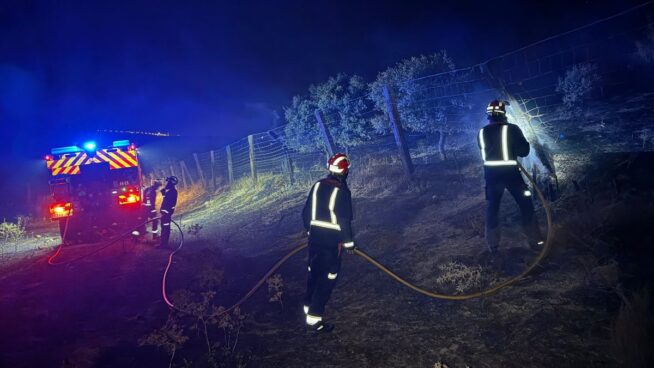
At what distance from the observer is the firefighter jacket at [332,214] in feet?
13.4

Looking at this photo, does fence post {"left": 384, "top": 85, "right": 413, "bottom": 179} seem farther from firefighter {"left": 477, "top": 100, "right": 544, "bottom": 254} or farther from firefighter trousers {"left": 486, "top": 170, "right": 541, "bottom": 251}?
firefighter trousers {"left": 486, "top": 170, "right": 541, "bottom": 251}

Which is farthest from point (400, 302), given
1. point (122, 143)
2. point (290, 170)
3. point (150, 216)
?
point (290, 170)

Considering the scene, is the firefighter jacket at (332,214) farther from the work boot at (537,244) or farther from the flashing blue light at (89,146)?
the flashing blue light at (89,146)

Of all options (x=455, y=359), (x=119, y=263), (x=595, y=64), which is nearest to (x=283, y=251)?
(x=119, y=263)

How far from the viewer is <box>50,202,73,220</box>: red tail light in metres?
8.59

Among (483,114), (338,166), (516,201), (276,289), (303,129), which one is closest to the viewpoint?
(338,166)

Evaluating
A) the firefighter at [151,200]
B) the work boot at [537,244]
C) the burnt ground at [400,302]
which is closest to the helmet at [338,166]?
the burnt ground at [400,302]

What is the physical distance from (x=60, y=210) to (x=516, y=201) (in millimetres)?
9776

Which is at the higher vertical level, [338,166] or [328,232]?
[338,166]

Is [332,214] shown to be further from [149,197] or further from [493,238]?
[149,197]

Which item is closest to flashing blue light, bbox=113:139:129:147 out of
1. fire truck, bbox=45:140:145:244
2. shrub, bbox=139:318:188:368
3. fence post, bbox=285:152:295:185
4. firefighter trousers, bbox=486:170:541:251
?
fire truck, bbox=45:140:145:244

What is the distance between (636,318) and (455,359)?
4.19 ft

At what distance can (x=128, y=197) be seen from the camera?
9.22 metres

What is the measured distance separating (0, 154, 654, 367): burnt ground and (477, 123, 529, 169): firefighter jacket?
1.02 metres
